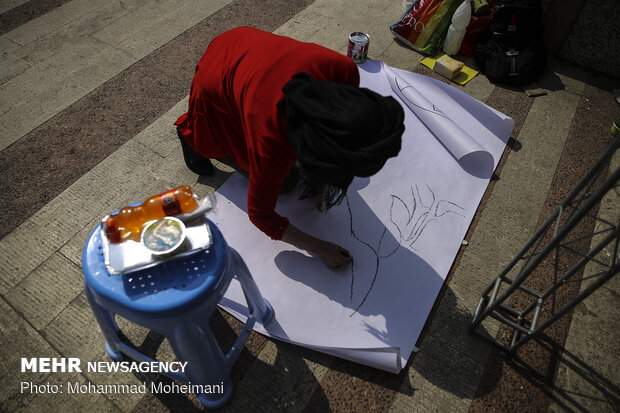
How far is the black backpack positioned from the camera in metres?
3.20

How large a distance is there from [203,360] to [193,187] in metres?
1.31

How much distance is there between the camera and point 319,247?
204cm

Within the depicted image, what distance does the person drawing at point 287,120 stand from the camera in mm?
1272

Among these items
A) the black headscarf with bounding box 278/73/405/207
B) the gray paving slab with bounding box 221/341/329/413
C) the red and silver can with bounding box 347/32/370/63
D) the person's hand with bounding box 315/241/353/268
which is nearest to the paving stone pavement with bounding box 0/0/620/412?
the gray paving slab with bounding box 221/341/329/413

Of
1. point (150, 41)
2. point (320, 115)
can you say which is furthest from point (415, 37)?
point (320, 115)

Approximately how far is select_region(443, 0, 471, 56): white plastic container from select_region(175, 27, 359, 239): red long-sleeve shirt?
6.95ft

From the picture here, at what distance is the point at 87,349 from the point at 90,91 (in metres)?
2.20

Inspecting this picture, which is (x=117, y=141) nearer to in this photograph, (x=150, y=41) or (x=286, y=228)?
(x=150, y=41)

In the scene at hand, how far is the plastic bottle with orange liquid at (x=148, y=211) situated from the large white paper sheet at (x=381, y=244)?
74cm

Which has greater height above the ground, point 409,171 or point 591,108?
point 591,108

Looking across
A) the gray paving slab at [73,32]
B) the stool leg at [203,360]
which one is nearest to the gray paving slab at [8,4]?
the gray paving slab at [73,32]

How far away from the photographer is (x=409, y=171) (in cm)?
261

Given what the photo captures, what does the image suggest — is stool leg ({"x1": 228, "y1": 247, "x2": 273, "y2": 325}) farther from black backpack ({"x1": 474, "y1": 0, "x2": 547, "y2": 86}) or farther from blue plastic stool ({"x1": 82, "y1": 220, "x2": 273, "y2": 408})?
black backpack ({"x1": 474, "y1": 0, "x2": 547, "y2": 86})

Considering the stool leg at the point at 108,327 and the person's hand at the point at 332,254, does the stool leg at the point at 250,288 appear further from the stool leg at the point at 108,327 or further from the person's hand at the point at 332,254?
the stool leg at the point at 108,327
